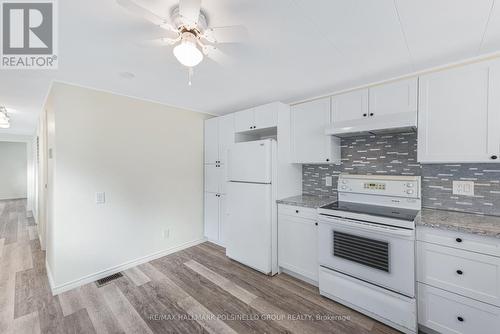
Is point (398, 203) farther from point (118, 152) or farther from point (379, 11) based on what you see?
point (118, 152)

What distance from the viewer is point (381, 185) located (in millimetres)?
2240

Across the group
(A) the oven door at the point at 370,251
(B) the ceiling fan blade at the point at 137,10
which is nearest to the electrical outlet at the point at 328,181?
(A) the oven door at the point at 370,251

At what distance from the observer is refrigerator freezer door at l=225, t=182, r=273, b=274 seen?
2574 mm

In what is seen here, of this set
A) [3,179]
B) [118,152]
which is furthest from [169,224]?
[3,179]

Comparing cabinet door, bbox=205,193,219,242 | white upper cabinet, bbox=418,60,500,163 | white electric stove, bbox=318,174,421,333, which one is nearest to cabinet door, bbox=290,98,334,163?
white electric stove, bbox=318,174,421,333

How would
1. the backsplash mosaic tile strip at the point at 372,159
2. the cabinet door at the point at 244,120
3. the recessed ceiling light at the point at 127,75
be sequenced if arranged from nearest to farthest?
the recessed ceiling light at the point at 127,75 < the backsplash mosaic tile strip at the point at 372,159 < the cabinet door at the point at 244,120

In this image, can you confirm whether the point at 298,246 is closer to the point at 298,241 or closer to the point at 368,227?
the point at 298,241

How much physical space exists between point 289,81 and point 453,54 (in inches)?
54.1

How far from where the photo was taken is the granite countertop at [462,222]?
4.74 ft

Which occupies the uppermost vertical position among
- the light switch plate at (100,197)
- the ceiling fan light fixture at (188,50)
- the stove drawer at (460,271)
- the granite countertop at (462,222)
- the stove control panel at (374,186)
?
the ceiling fan light fixture at (188,50)

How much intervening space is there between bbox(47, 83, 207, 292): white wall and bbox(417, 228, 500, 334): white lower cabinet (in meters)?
2.96

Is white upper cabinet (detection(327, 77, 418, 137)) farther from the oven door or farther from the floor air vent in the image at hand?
the floor air vent

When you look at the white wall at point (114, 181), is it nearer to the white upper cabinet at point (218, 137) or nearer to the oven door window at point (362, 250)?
the white upper cabinet at point (218, 137)

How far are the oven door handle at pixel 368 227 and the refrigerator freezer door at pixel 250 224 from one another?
723 mm
